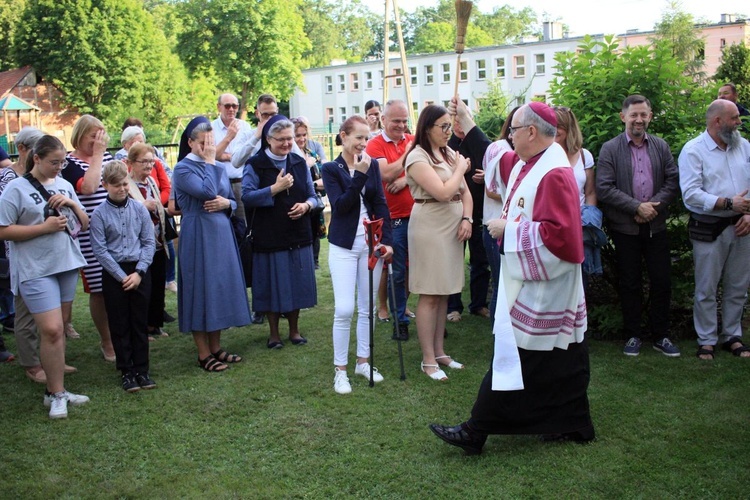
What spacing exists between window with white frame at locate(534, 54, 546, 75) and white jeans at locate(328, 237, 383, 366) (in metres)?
54.9

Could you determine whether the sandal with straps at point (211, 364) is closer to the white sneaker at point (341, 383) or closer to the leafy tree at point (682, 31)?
the white sneaker at point (341, 383)

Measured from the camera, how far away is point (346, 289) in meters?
5.56

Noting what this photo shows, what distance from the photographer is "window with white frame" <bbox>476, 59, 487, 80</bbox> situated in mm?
60281

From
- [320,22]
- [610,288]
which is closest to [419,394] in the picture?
[610,288]

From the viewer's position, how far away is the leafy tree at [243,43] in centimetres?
5381

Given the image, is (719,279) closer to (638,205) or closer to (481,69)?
(638,205)

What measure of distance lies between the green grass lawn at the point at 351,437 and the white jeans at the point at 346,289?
365mm

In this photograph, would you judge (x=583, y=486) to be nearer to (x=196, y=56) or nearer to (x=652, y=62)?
(x=652, y=62)

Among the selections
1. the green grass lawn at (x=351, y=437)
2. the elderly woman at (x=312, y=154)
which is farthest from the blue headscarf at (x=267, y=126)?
the green grass lawn at (x=351, y=437)

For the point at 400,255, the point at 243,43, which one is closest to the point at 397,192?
the point at 400,255

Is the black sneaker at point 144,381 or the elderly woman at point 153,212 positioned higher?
the elderly woman at point 153,212

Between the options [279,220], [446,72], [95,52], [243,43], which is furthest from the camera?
[446,72]

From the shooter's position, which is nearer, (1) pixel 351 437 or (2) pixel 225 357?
(1) pixel 351 437

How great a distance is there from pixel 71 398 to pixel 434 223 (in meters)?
3.01
